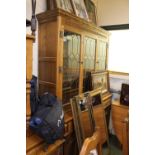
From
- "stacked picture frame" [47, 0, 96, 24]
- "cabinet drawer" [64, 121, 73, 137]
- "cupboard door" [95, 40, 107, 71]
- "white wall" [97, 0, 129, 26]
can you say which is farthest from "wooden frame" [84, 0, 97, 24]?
"cabinet drawer" [64, 121, 73, 137]

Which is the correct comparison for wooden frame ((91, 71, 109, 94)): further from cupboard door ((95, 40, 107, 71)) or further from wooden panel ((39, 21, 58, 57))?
wooden panel ((39, 21, 58, 57))

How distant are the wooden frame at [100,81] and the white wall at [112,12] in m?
1.00

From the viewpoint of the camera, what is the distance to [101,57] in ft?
9.61

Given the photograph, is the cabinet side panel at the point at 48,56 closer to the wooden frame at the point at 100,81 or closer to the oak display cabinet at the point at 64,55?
the oak display cabinet at the point at 64,55

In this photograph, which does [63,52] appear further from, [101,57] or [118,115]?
[118,115]

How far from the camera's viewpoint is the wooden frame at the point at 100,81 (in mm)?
2549

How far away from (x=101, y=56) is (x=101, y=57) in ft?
0.06

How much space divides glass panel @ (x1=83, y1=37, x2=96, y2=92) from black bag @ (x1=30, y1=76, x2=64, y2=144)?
952mm

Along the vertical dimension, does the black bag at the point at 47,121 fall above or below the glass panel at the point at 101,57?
below

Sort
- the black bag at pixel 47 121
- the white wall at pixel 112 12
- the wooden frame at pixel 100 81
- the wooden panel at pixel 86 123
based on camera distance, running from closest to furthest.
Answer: the black bag at pixel 47 121, the wooden panel at pixel 86 123, the wooden frame at pixel 100 81, the white wall at pixel 112 12

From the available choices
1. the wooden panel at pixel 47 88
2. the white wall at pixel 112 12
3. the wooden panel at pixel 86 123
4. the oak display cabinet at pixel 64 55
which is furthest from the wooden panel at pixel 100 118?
the white wall at pixel 112 12

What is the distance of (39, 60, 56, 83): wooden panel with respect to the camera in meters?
1.88
